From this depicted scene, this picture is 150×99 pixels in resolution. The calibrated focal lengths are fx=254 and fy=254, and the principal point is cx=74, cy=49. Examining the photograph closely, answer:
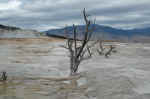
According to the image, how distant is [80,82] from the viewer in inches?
305

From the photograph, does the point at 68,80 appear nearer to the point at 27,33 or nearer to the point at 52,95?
the point at 52,95

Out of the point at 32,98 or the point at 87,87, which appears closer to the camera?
the point at 32,98

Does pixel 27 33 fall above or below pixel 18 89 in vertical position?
below

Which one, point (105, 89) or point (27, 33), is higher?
point (105, 89)

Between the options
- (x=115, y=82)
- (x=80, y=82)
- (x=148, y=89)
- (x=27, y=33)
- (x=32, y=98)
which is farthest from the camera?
(x=27, y=33)

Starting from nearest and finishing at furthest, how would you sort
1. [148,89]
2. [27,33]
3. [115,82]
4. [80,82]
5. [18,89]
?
[148,89] → [18,89] → [115,82] → [80,82] → [27,33]

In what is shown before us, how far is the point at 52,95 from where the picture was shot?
19.9ft

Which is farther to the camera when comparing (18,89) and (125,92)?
(18,89)

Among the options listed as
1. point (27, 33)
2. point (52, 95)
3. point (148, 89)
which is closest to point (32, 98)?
point (52, 95)

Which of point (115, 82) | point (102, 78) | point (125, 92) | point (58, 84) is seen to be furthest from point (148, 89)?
point (58, 84)

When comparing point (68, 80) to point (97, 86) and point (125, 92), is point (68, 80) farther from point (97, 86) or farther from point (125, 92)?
point (125, 92)

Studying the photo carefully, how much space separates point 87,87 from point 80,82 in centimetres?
90

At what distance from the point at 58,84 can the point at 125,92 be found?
7.27 ft

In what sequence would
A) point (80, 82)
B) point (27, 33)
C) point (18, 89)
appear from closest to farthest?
point (18, 89), point (80, 82), point (27, 33)
